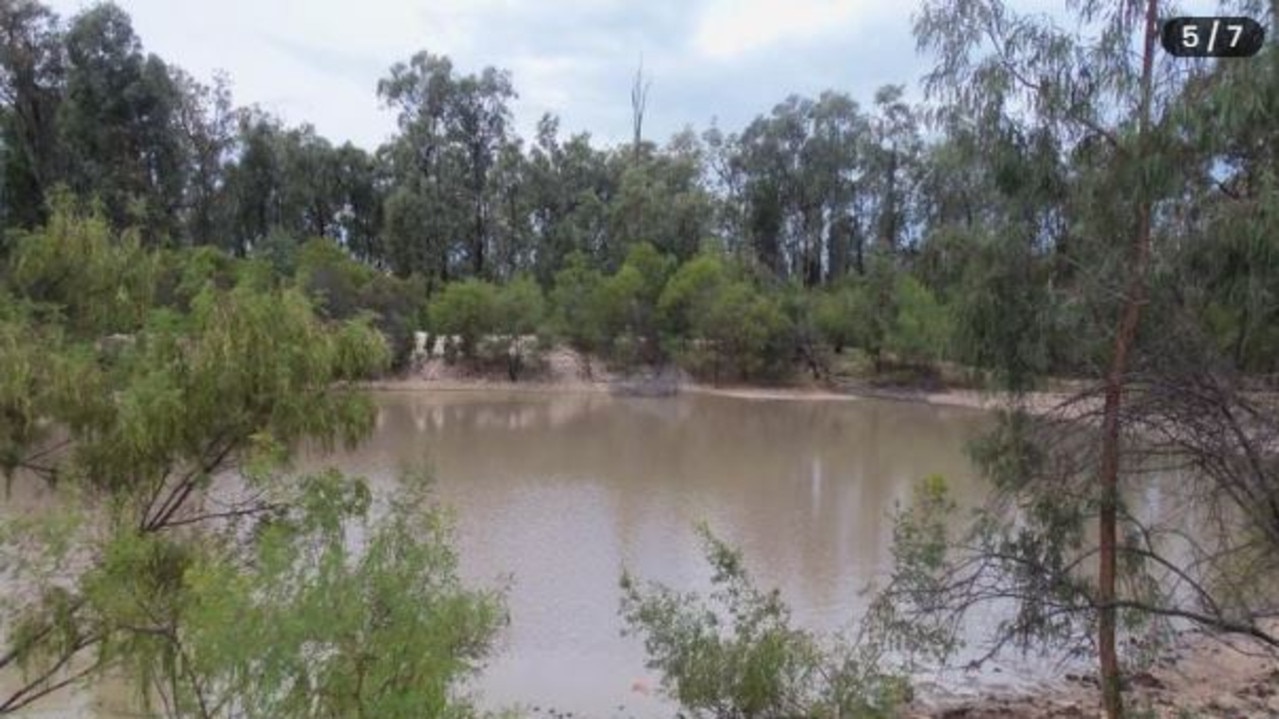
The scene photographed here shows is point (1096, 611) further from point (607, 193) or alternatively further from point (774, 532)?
point (607, 193)

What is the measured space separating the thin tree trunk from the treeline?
14464mm

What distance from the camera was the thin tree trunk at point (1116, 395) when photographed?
5.44 meters

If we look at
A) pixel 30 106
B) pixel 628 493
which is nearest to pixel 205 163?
pixel 30 106

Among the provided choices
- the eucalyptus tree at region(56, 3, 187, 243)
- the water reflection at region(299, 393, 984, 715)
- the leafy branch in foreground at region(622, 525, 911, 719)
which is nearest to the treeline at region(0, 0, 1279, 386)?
the eucalyptus tree at region(56, 3, 187, 243)

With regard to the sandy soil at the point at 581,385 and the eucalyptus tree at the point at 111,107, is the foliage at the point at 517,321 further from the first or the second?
the eucalyptus tree at the point at 111,107

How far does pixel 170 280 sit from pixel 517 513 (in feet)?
32.5

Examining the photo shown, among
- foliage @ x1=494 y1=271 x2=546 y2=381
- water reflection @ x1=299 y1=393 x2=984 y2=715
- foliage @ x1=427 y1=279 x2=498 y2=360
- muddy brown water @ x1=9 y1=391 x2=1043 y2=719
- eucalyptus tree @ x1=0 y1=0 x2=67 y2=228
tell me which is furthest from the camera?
foliage @ x1=494 y1=271 x2=546 y2=381

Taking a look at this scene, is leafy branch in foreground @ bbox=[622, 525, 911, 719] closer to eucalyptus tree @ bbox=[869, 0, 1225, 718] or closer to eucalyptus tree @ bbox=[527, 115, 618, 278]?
eucalyptus tree @ bbox=[869, 0, 1225, 718]

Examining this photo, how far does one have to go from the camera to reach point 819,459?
73.4 feet

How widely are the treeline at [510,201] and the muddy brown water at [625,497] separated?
124 inches

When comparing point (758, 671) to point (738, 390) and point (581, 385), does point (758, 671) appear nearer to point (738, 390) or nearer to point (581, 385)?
point (581, 385)

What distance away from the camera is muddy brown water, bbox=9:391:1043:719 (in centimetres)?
948

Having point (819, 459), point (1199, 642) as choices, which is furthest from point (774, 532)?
point (819, 459)

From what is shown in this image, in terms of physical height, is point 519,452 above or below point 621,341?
below
